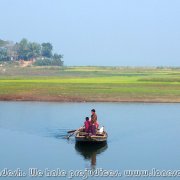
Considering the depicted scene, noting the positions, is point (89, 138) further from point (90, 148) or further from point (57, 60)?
point (57, 60)

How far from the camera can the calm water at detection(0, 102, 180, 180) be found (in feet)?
73.7

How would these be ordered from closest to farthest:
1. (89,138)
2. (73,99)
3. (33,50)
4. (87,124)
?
(89,138) → (87,124) → (73,99) → (33,50)

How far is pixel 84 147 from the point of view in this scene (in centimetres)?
2534

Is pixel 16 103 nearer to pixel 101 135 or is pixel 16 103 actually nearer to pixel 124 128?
pixel 124 128

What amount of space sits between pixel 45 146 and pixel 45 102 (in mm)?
19027

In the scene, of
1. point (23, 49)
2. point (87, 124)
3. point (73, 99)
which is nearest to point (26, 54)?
point (23, 49)

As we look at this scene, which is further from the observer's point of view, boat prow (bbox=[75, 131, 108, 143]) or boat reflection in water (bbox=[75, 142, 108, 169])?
boat prow (bbox=[75, 131, 108, 143])

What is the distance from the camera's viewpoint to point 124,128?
1251 inches

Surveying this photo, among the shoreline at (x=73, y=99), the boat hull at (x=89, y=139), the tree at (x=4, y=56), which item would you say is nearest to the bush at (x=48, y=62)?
the tree at (x=4, y=56)

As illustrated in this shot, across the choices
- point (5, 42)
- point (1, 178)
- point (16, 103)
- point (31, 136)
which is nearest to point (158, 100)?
point (16, 103)

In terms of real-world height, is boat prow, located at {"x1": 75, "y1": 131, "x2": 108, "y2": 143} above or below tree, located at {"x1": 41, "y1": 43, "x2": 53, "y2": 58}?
below

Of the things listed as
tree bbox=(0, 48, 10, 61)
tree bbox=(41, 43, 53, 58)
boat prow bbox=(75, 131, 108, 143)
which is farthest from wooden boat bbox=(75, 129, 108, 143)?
tree bbox=(41, 43, 53, 58)

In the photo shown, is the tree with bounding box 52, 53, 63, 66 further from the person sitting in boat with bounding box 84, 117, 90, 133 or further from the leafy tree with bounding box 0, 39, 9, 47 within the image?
the person sitting in boat with bounding box 84, 117, 90, 133

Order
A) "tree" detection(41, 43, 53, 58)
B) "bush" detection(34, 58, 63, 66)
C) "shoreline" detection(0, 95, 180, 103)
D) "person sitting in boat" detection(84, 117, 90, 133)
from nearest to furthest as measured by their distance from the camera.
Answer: "person sitting in boat" detection(84, 117, 90, 133)
"shoreline" detection(0, 95, 180, 103)
"bush" detection(34, 58, 63, 66)
"tree" detection(41, 43, 53, 58)
